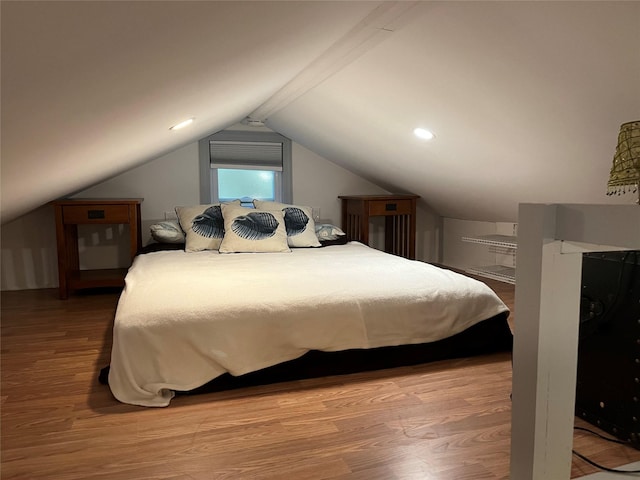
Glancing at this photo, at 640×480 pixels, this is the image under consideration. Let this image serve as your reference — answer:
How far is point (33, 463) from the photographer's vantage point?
1442mm

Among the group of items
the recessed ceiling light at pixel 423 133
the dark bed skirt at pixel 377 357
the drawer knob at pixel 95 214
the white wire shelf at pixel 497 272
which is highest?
the recessed ceiling light at pixel 423 133

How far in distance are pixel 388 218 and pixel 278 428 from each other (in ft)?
11.1

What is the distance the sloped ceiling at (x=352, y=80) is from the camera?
996 mm

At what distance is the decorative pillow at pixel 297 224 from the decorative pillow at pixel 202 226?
34 centimetres

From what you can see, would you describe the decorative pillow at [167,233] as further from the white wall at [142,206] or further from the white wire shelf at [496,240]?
the white wire shelf at [496,240]

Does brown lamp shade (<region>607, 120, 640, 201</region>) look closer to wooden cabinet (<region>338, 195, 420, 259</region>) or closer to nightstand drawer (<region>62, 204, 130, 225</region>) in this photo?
wooden cabinet (<region>338, 195, 420, 259</region>)

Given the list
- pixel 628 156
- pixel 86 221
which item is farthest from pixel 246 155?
pixel 628 156

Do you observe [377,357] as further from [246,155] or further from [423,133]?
[246,155]

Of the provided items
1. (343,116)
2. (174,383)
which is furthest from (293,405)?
(343,116)

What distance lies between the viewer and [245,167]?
446 cm

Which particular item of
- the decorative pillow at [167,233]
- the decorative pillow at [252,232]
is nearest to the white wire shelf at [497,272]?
the decorative pillow at [252,232]

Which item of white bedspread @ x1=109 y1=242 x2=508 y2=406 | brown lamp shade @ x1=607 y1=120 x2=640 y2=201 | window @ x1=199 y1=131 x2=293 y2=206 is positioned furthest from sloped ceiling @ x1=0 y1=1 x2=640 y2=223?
window @ x1=199 y1=131 x2=293 y2=206

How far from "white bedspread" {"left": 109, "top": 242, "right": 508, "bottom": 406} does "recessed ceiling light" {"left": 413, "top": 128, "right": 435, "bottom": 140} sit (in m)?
0.92

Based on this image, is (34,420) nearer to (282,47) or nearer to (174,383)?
(174,383)
